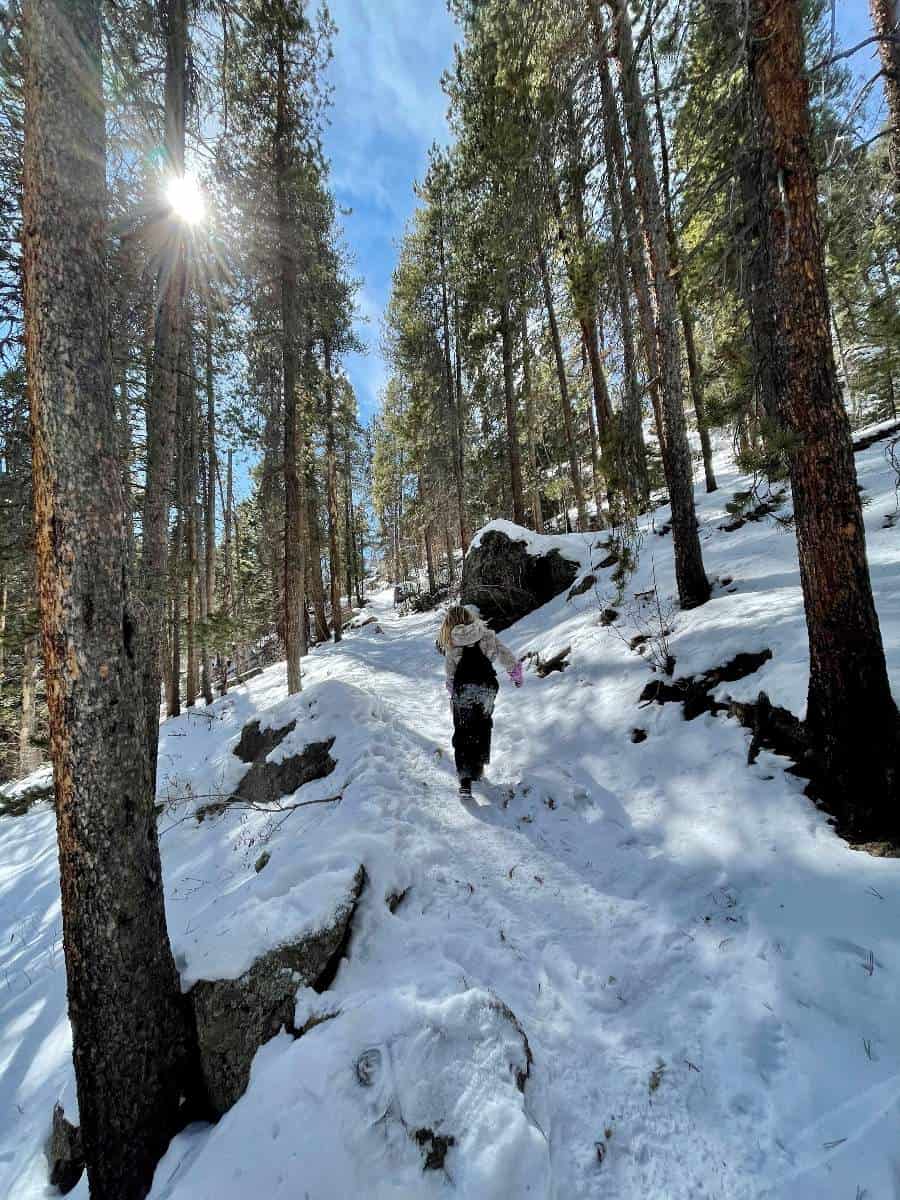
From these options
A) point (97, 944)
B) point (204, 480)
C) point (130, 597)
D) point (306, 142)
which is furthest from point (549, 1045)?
point (204, 480)

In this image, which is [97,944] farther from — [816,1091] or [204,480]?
[204,480]

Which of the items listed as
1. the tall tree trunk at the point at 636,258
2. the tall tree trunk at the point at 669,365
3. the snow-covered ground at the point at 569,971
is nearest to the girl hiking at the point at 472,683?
the snow-covered ground at the point at 569,971

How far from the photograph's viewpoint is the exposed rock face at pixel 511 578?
11656mm

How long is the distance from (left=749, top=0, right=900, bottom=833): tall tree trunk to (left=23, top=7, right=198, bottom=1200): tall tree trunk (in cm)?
432

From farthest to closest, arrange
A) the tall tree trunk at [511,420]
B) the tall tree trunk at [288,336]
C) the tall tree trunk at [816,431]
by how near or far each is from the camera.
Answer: the tall tree trunk at [511,420], the tall tree trunk at [288,336], the tall tree trunk at [816,431]

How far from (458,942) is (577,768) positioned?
2.40 m

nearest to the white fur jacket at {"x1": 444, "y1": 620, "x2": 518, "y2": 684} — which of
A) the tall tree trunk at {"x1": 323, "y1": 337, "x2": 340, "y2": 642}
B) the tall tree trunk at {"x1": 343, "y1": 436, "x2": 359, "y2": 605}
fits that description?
the tall tree trunk at {"x1": 323, "y1": 337, "x2": 340, "y2": 642}

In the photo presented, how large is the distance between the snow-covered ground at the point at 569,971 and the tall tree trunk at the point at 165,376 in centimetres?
310

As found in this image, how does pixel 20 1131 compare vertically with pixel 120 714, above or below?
Answer: below

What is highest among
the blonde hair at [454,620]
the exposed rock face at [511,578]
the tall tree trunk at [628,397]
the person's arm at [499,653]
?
the tall tree trunk at [628,397]

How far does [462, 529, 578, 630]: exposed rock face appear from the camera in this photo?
38.2ft

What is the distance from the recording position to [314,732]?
632 centimetres

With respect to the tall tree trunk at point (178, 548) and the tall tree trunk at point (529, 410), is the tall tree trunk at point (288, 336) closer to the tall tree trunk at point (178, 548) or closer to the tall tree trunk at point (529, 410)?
the tall tree trunk at point (178, 548)

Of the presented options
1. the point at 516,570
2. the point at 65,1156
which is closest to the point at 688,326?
the point at 516,570
